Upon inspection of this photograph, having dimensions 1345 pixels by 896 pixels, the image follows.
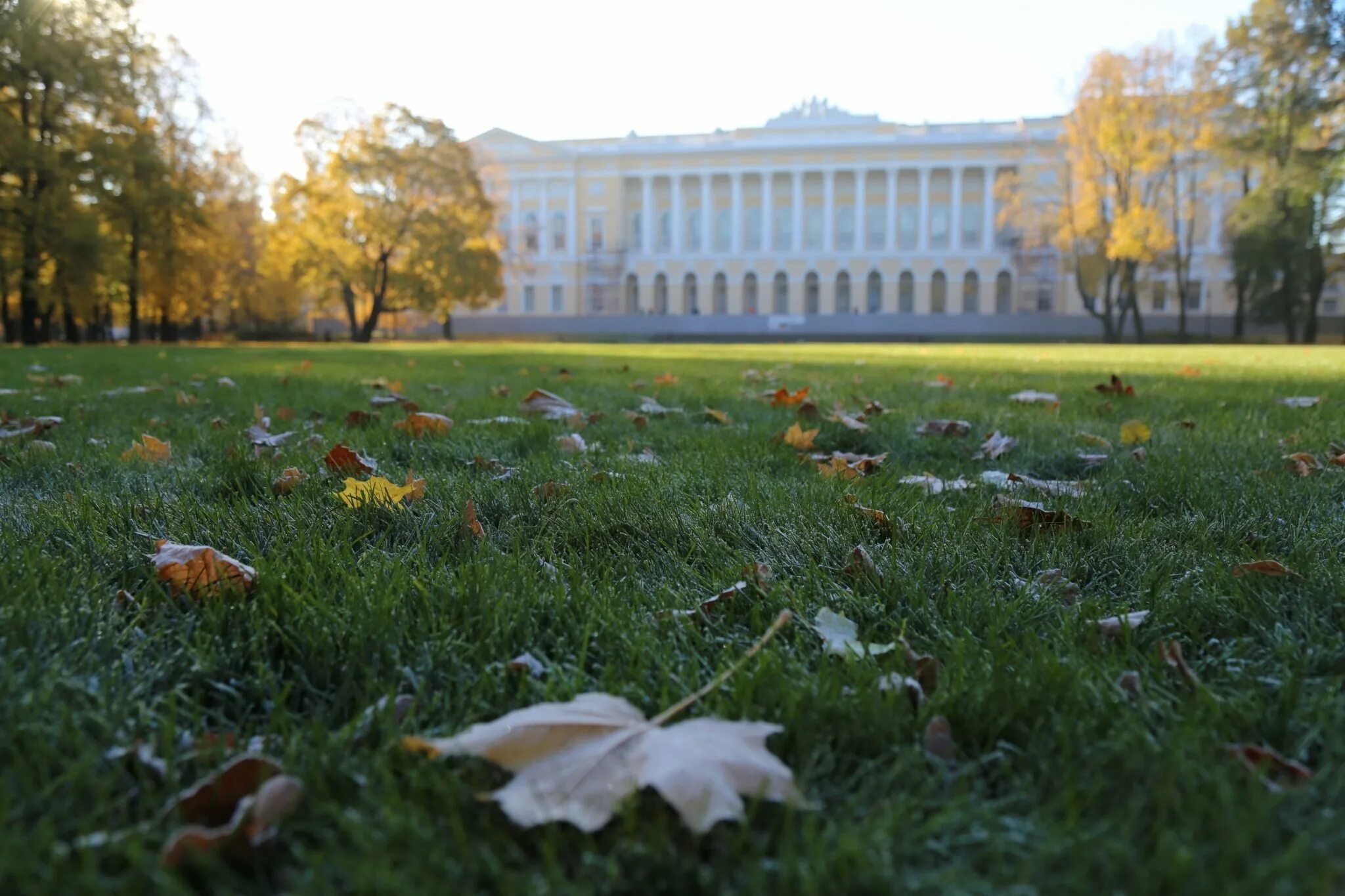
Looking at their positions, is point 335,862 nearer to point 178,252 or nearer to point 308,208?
point 178,252

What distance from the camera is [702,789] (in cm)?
90

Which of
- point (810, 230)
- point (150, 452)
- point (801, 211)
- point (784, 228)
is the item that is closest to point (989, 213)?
point (810, 230)

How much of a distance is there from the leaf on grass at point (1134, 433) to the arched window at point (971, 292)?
210 feet

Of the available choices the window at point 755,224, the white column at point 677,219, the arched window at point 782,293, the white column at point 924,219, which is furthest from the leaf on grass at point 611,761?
the white column at point 677,219

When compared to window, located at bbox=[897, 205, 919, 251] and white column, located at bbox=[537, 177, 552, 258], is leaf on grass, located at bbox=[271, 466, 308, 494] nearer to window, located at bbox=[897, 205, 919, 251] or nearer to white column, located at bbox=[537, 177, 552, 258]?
window, located at bbox=[897, 205, 919, 251]

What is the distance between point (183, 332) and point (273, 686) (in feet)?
159

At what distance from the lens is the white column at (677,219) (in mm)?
67062

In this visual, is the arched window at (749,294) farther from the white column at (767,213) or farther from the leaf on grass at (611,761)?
the leaf on grass at (611,761)

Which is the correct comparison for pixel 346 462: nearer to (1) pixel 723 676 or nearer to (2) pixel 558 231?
(1) pixel 723 676

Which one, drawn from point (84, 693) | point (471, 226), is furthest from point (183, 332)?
point (84, 693)

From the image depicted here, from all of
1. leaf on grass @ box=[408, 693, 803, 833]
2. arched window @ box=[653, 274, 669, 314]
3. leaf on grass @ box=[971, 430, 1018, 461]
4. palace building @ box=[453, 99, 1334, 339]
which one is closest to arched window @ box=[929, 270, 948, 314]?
palace building @ box=[453, 99, 1334, 339]

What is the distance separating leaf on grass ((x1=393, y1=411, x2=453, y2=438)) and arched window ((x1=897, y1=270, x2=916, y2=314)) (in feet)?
211

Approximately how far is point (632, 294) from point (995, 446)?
2644 inches

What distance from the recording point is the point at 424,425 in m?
3.67
